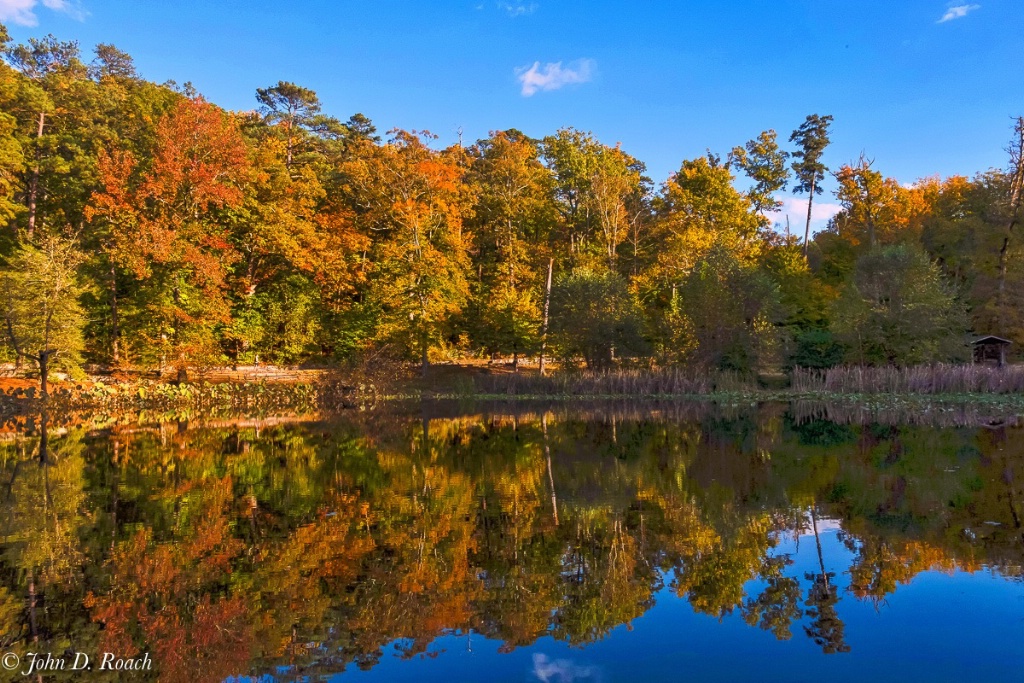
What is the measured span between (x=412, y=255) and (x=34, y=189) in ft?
73.6

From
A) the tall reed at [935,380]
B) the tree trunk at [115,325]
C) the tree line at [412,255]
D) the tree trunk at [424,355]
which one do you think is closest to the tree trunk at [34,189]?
the tree line at [412,255]

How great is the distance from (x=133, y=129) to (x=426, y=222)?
752 inches

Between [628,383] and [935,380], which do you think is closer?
[935,380]

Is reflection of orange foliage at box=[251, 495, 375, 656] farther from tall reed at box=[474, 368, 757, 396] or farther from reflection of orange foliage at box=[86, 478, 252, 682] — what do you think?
tall reed at box=[474, 368, 757, 396]

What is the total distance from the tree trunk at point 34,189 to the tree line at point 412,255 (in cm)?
24

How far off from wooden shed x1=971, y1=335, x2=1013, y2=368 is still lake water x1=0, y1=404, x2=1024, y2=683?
3003cm

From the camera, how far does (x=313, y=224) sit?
4397cm

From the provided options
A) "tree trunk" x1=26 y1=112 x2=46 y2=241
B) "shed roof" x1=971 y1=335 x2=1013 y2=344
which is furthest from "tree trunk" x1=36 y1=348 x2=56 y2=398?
"shed roof" x1=971 y1=335 x2=1013 y2=344

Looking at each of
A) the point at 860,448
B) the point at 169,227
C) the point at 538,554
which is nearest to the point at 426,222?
the point at 169,227

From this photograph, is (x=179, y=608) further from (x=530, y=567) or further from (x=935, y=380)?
(x=935, y=380)

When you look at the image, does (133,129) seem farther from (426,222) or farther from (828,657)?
(828,657)

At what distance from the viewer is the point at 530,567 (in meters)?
7.71

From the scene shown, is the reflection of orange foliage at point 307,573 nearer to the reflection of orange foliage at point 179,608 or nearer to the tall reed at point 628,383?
the reflection of orange foliage at point 179,608

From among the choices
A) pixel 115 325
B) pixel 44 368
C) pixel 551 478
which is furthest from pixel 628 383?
pixel 115 325
